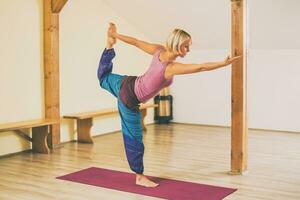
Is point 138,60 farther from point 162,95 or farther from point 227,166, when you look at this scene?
point 227,166

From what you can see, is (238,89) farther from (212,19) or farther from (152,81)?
(212,19)

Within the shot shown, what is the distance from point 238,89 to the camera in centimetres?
468

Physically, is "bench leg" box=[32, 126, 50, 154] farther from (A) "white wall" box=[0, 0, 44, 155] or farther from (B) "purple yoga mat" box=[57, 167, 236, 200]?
(B) "purple yoga mat" box=[57, 167, 236, 200]

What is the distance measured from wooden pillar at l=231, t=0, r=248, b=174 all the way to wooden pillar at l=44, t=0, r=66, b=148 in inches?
96.8

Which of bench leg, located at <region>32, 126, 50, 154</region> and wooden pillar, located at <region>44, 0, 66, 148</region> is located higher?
wooden pillar, located at <region>44, 0, 66, 148</region>

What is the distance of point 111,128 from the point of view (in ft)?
24.8

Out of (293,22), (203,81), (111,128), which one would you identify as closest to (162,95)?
(203,81)

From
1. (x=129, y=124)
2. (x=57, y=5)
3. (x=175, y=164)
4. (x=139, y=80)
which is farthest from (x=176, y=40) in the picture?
(x=57, y=5)

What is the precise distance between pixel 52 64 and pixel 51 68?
55 mm

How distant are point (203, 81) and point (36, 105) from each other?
3.30 metres

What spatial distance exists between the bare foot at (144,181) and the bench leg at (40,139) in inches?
74.6

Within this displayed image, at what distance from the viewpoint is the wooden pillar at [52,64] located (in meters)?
6.07

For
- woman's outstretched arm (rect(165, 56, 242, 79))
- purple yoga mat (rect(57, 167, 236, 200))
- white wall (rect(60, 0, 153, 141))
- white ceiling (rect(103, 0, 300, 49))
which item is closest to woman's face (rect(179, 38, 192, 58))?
woman's outstretched arm (rect(165, 56, 242, 79))

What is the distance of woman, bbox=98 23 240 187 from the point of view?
3953 mm
